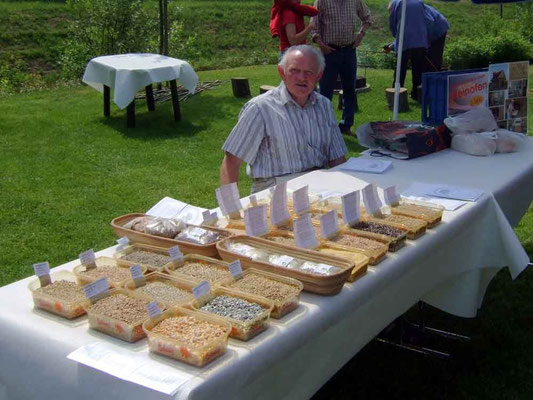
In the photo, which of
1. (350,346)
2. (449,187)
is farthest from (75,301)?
(449,187)

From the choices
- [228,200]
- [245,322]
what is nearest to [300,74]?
[228,200]

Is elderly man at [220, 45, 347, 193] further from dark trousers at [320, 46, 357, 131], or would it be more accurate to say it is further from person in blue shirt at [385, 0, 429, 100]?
person in blue shirt at [385, 0, 429, 100]

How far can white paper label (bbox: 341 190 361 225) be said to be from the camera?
206 cm

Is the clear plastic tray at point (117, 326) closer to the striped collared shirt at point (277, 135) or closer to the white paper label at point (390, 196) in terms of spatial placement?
the white paper label at point (390, 196)

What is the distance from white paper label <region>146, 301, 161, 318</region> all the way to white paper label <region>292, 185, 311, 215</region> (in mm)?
848

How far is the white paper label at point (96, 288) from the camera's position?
1471 mm

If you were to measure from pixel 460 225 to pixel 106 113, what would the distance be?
5808 mm

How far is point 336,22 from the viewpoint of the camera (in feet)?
20.3

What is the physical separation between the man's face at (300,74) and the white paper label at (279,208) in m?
0.97

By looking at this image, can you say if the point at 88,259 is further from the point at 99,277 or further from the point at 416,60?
the point at 416,60

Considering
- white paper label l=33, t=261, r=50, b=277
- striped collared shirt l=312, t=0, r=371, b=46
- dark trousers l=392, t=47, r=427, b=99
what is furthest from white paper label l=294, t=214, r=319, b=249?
dark trousers l=392, t=47, r=427, b=99

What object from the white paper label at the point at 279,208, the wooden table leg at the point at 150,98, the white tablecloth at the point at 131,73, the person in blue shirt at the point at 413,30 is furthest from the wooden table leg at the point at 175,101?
the white paper label at the point at 279,208

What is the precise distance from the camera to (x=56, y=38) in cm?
1673

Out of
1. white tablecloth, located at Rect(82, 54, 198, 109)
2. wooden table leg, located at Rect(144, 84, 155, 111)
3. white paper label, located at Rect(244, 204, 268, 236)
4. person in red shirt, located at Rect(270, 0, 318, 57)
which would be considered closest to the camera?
white paper label, located at Rect(244, 204, 268, 236)
